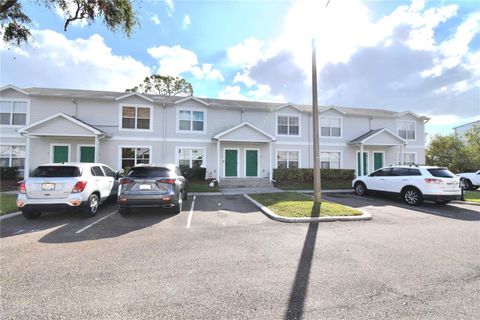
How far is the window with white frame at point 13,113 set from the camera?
15523 millimetres

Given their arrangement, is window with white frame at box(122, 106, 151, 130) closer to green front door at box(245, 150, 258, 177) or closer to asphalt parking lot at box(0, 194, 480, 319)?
green front door at box(245, 150, 258, 177)

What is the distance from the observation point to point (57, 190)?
22.4 ft

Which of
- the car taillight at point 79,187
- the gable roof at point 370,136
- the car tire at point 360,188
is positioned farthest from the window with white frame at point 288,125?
the car taillight at point 79,187

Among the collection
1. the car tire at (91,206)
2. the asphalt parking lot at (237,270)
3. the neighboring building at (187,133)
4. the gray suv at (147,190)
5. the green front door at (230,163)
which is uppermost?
the neighboring building at (187,133)

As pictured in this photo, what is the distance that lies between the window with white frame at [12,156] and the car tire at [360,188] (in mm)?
21460

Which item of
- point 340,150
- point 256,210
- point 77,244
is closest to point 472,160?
point 340,150

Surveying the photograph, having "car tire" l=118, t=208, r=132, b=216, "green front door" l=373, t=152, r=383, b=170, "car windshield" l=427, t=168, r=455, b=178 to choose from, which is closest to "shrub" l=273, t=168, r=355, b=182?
"green front door" l=373, t=152, r=383, b=170

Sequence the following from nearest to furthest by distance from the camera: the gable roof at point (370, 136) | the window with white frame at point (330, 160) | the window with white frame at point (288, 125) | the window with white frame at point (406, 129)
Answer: the gable roof at point (370, 136), the window with white frame at point (288, 125), the window with white frame at point (330, 160), the window with white frame at point (406, 129)

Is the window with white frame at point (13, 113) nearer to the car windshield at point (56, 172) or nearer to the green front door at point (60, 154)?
the green front door at point (60, 154)

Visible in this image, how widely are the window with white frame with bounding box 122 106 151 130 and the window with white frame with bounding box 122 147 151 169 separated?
1.58 meters

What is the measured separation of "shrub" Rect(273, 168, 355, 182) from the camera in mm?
17500

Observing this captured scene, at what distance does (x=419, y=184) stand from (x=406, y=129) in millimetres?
14449

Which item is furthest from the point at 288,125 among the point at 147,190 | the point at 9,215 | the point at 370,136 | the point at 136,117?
the point at 9,215

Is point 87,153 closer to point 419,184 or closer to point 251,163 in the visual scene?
point 251,163
